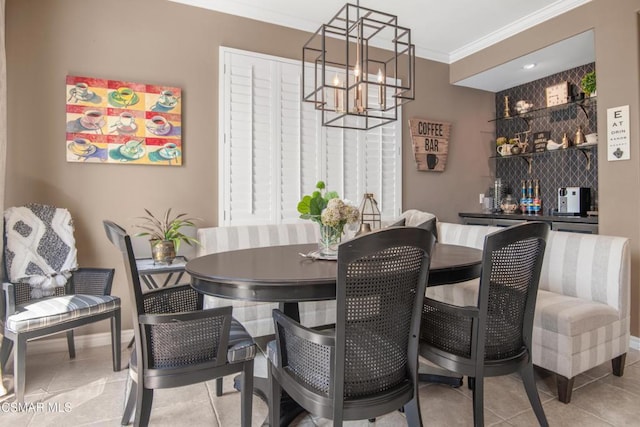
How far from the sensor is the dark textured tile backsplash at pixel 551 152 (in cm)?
379

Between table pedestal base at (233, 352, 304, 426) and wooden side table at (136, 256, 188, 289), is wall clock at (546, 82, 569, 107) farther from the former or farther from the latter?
wooden side table at (136, 256, 188, 289)

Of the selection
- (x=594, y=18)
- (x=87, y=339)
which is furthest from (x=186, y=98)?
(x=594, y=18)

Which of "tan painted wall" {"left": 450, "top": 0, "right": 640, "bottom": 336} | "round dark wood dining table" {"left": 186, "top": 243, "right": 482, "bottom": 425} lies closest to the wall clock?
"tan painted wall" {"left": 450, "top": 0, "right": 640, "bottom": 336}

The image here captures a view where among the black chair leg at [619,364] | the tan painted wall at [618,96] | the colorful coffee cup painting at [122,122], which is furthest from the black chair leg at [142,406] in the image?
the tan painted wall at [618,96]

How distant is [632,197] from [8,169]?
182 inches

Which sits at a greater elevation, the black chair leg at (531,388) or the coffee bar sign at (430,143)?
the coffee bar sign at (430,143)

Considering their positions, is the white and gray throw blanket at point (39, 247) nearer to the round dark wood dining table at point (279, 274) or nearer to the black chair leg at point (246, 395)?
the round dark wood dining table at point (279, 274)

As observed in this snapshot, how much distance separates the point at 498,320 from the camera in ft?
5.32

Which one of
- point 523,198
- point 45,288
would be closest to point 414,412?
point 45,288

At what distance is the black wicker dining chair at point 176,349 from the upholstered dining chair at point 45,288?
0.89m

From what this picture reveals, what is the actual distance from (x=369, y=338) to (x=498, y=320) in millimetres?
710

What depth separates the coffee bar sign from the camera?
164 inches

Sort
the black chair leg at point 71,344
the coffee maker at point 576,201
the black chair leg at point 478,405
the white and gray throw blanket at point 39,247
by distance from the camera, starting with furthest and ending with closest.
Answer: the coffee maker at point 576,201
the black chair leg at point 71,344
the white and gray throw blanket at point 39,247
the black chair leg at point 478,405

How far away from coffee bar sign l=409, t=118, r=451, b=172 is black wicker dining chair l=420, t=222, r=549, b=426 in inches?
107
